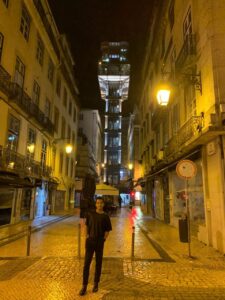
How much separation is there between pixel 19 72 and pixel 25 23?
3.99 m

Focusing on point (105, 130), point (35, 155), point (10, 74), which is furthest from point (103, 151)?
point (10, 74)

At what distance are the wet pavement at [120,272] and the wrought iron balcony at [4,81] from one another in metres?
8.48

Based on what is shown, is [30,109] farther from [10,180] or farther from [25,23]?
[10,180]

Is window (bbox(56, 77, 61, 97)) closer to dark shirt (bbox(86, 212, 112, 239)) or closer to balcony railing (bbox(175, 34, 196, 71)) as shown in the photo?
balcony railing (bbox(175, 34, 196, 71))

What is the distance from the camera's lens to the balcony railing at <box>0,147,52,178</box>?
46.2ft

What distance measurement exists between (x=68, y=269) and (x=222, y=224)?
541 centimetres

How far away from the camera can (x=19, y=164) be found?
1611cm

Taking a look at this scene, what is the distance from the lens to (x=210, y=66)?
31.4ft

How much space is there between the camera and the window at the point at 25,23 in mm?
17531

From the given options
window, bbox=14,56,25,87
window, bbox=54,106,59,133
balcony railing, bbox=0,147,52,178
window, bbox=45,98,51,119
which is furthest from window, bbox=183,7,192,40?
window, bbox=54,106,59,133

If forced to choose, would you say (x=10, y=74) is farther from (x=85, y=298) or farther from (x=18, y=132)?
(x=85, y=298)

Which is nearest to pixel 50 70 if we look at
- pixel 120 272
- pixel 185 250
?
pixel 185 250

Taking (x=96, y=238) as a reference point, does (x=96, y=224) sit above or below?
above

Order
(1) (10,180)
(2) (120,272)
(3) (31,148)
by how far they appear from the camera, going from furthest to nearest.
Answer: (3) (31,148), (1) (10,180), (2) (120,272)
